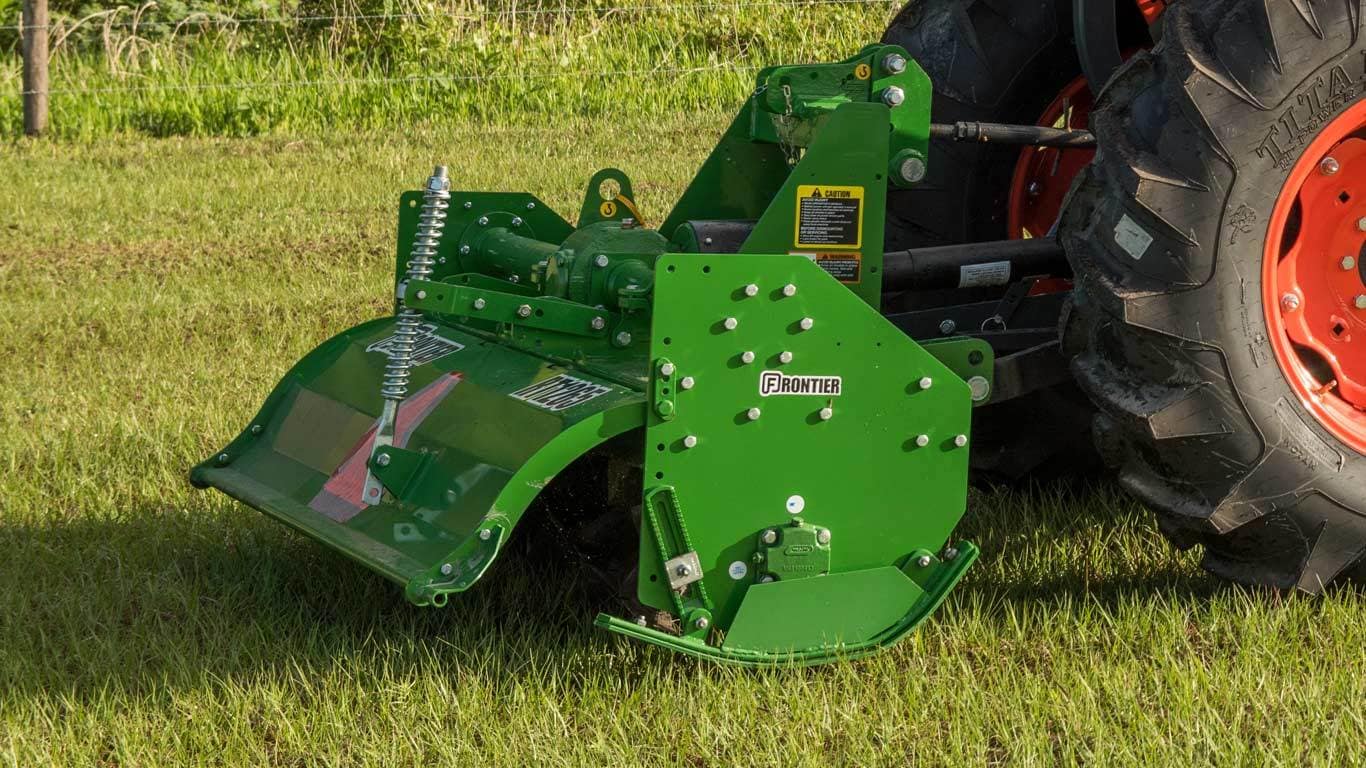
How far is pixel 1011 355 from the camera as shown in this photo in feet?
12.6

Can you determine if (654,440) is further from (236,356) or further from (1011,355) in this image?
(236,356)

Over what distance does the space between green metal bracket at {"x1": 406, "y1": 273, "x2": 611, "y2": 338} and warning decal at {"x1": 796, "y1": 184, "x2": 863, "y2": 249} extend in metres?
0.50

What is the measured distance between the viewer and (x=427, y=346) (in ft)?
14.1

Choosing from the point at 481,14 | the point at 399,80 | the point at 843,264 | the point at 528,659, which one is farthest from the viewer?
the point at 481,14

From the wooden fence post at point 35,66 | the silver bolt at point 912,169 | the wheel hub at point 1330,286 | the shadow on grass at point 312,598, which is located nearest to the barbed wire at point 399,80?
the wooden fence post at point 35,66

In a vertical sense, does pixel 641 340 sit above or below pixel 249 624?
above

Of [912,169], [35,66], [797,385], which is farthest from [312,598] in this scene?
[35,66]

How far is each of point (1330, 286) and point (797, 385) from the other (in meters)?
1.28

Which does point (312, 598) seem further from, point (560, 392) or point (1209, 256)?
point (1209, 256)

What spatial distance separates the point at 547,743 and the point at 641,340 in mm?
1048

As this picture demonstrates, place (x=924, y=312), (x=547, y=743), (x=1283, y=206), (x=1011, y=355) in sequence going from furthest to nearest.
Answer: (x=924, y=312)
(x=1011, y=355)
(x=1283, y=206)
(x=547, y=743)

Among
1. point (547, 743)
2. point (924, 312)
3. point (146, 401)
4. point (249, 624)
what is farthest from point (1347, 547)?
point (146, 401)

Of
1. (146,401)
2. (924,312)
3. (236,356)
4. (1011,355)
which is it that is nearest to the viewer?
(1011,355)

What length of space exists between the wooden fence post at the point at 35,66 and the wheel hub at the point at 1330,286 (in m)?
8.78
